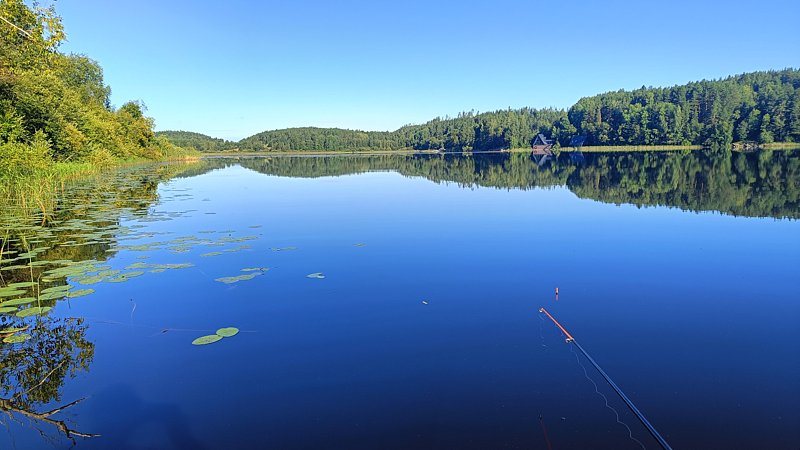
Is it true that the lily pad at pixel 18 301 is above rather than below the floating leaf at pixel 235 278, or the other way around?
above

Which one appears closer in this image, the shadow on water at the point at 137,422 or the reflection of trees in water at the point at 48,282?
the shadow on water at the point at 137,422

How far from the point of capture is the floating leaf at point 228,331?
19.6ft

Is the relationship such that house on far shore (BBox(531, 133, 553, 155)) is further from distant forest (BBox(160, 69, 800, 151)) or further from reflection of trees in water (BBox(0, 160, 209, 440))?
reflection of trees in water (BBox(0, 160, 209, 440))

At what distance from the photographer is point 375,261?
380 inches

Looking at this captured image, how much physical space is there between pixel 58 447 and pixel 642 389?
17.8ft

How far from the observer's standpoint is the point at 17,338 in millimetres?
5637

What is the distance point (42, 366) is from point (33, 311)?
2130mm

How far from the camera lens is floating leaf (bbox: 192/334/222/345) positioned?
5.77m

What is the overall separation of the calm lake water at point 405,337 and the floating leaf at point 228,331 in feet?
0.30

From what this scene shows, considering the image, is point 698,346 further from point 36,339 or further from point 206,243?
point 206,243

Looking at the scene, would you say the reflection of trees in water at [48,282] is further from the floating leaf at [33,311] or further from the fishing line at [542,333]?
the fishing line at [542,333]

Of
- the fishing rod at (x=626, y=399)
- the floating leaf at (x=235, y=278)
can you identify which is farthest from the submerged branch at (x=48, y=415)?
the fishing rod at (x=626, y=399)

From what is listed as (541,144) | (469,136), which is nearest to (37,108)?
(541,144)

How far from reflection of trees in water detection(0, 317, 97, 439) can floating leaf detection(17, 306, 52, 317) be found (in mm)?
169
